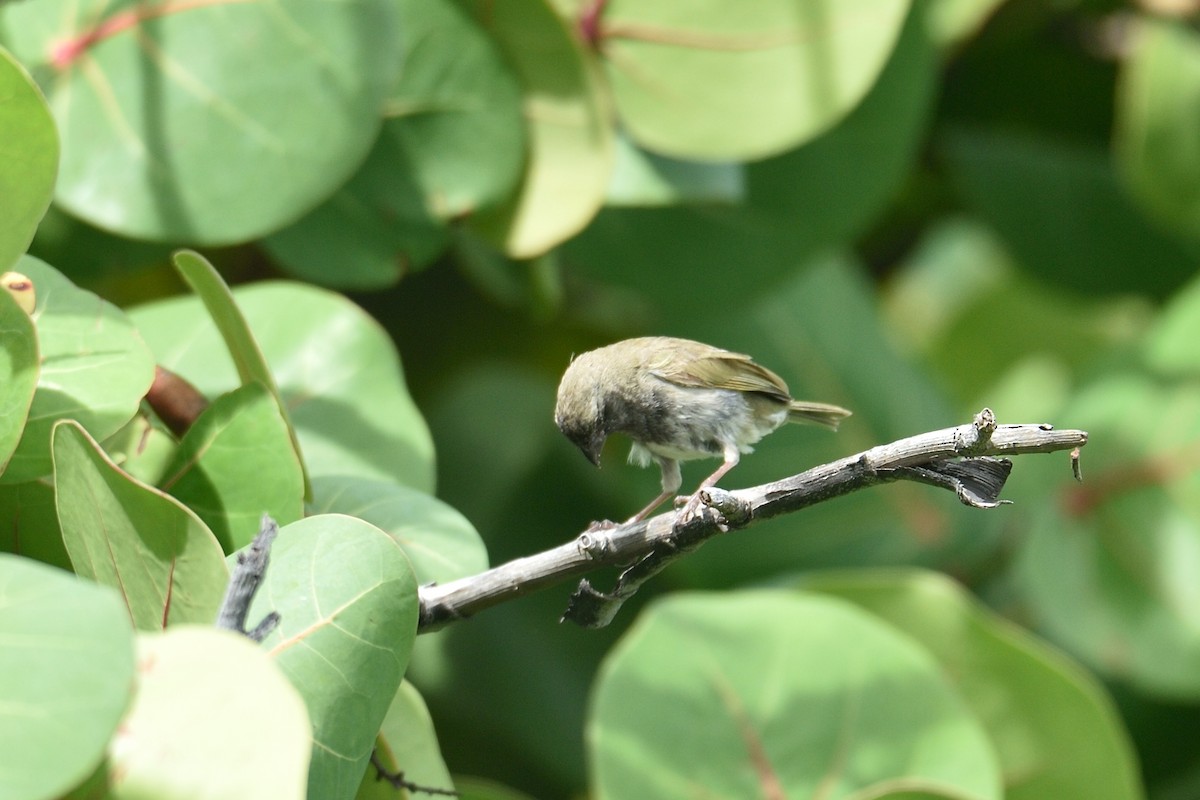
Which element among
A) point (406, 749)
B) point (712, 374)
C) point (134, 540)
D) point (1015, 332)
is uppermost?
point (134, 540)

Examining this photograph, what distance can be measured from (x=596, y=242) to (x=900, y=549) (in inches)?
28.6

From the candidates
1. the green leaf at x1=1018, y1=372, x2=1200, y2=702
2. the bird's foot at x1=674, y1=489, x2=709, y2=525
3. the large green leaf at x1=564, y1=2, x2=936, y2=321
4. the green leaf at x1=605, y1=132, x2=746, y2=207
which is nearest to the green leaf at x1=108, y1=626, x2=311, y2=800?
the bird's foot at x1=674, y1=489, x2=709, y2=525

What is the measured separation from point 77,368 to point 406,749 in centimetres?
35

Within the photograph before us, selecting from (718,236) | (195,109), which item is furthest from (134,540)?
(718,236)

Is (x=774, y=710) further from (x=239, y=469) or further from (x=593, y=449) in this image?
(x=239, y=469)

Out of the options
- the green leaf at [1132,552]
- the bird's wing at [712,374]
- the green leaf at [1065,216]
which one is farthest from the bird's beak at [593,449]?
the green leaf at [1065,216]

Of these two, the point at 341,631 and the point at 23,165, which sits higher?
the point at 23,165

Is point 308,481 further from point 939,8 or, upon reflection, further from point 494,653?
point 939,8

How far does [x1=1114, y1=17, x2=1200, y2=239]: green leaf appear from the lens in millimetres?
1922

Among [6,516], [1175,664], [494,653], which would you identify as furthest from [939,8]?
[6,516]

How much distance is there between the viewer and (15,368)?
757mm

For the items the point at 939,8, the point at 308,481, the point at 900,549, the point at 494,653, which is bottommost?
the point at 494,653

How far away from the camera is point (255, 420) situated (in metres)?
0.87

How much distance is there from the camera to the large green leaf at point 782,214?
176 centimetres
